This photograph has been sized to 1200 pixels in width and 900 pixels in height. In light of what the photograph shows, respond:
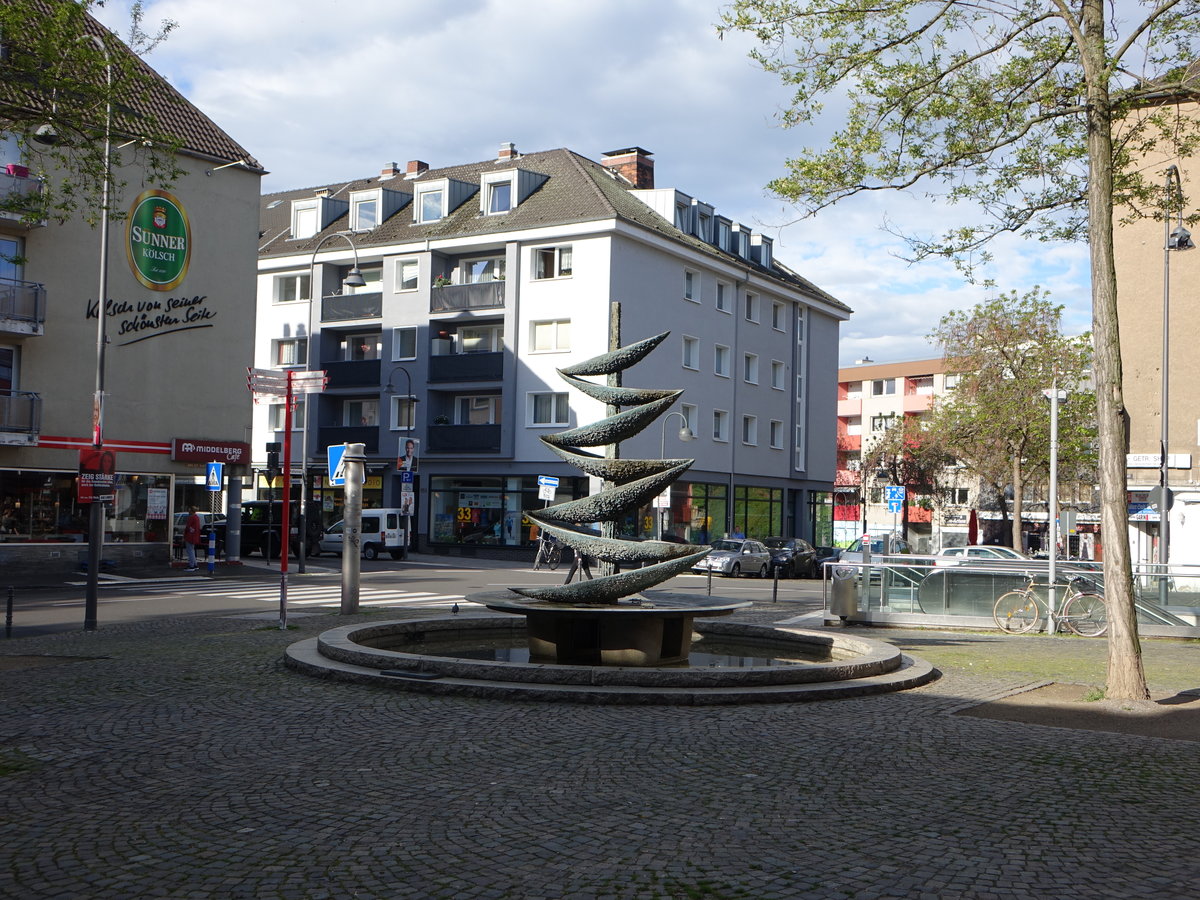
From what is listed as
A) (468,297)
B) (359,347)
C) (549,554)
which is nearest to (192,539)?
(549,554)

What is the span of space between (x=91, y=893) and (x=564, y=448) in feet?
30.5

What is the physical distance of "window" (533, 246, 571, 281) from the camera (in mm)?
46125

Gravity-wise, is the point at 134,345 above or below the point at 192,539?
above

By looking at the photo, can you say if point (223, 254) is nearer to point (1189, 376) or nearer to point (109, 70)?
point (109, 70)

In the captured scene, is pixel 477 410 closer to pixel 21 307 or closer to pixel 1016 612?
pixel 21 307

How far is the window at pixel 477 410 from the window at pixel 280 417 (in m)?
8.23

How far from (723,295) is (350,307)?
53.7 ft

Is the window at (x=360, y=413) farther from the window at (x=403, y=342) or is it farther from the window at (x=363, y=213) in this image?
the window at (x=363, y=213)

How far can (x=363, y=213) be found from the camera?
175 ft

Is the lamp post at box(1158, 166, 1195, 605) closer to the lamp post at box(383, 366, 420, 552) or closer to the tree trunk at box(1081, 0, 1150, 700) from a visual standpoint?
the tree trunk at box(1081, 0, 1150, 700)

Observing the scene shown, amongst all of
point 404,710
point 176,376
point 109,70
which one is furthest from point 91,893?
point 176,376

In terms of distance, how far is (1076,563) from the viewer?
22.1m

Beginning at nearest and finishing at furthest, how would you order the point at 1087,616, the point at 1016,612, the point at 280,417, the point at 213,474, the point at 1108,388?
the point at 1108,388, the point at 1087,616, the point at 1016,612, the point at 213,474, the point at 280,417

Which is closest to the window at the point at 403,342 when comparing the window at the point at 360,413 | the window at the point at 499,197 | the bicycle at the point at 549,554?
the window at the point at 360,413
